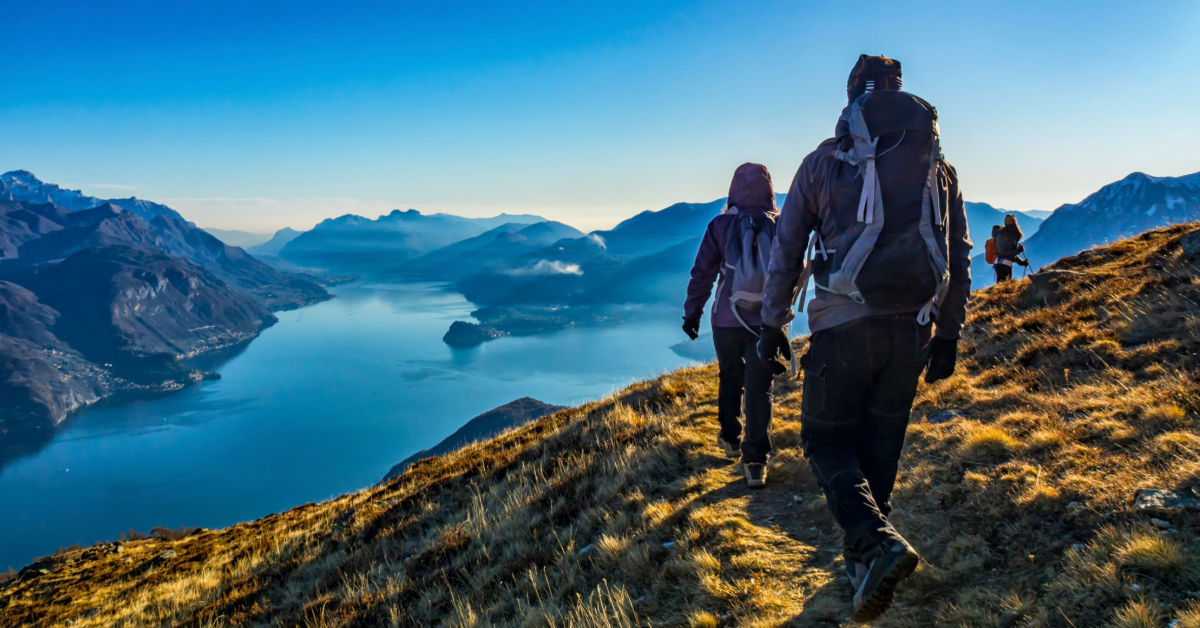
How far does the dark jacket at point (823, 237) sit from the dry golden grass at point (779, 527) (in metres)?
1.45

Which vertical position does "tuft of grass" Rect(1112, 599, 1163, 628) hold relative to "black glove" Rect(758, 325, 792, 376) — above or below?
below

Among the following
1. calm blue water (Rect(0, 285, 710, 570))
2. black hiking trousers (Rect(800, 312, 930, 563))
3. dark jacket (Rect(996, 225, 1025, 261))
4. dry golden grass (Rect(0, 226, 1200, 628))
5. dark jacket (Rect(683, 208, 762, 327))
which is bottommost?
calm blue water (Rect(0, 285, 710, 570))

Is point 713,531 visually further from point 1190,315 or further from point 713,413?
point 1190,315

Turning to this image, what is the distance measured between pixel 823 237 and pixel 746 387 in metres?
2.30

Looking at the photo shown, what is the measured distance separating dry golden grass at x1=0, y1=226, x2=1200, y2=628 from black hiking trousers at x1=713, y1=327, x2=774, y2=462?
0.48 metres

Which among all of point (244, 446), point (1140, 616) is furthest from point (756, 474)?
point (244, 446)

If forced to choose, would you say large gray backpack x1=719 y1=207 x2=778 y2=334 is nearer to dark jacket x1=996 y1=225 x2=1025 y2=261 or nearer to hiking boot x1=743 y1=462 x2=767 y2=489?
hiking boot x1=743 y1=462 x2=767 y2=489

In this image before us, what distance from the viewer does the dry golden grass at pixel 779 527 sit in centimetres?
311

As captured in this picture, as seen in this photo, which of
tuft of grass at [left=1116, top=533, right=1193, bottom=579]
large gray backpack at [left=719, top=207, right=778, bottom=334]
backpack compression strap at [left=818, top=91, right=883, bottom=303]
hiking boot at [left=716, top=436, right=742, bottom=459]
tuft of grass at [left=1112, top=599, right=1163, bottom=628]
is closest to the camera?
tuft of grass at [left=1112, top=599, right=1163, bottom=628]

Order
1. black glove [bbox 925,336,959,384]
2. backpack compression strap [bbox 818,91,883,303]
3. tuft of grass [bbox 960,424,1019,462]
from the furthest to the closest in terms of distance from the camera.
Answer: tuft of grass [bbox 960,424,1019,462] → black glove [bbox 925,336,959,384] → backpack compression strap [bbox 818,91,883,303]

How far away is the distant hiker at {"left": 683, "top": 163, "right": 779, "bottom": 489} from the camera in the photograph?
507 cm

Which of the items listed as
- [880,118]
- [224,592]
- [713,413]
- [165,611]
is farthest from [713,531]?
[165,611]

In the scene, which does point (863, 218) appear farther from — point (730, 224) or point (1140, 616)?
point (730, 224)

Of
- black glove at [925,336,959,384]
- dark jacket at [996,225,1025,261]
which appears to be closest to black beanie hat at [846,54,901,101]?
black glove at [925,336,959,384]
